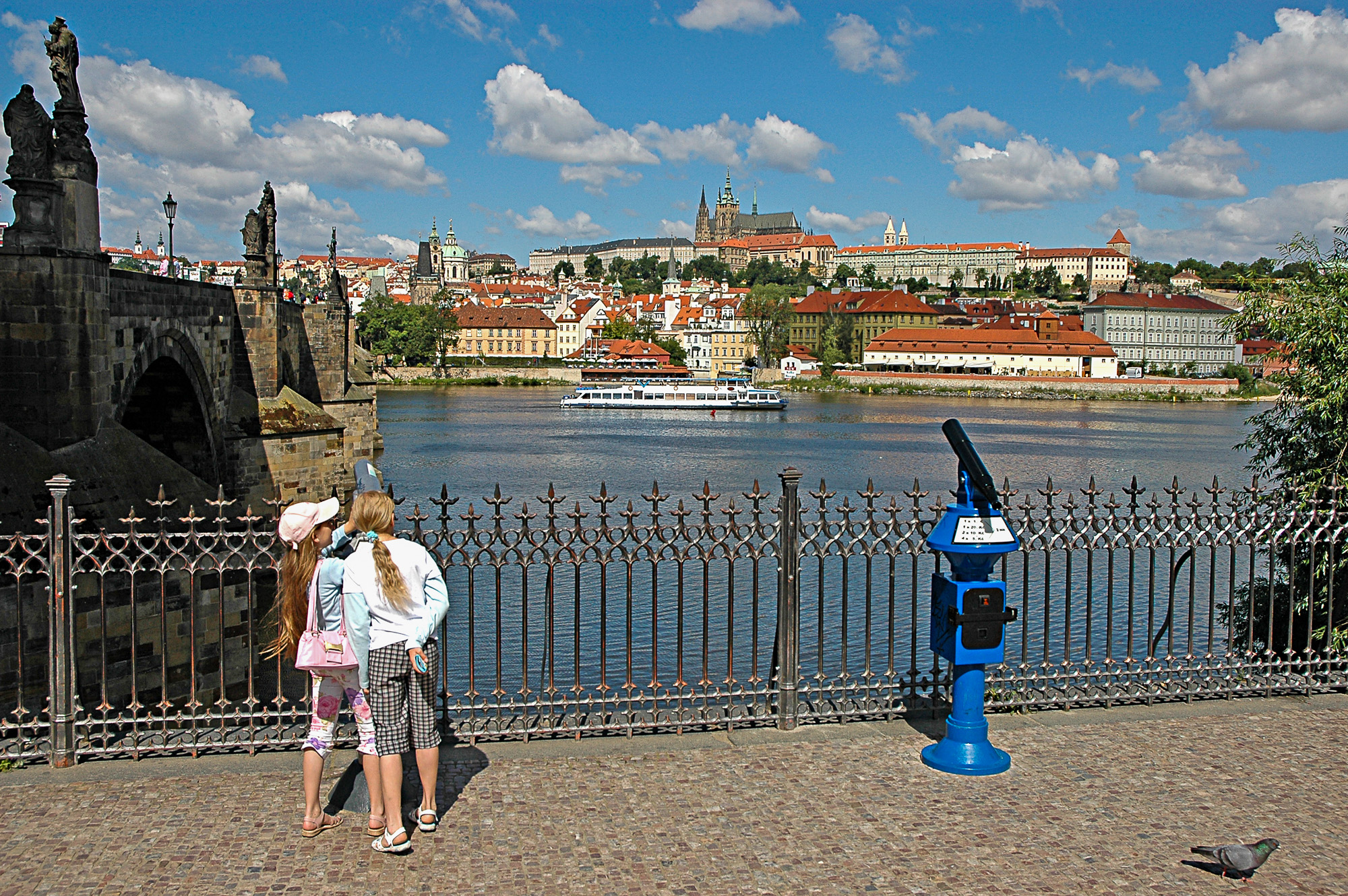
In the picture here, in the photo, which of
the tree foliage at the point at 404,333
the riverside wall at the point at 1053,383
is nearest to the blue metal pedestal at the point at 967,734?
the riverside wall at the point at 1053,383

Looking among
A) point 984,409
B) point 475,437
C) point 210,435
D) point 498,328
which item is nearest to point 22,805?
point 210,435

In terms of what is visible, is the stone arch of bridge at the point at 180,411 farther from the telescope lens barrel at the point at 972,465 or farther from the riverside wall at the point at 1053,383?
the riverside wall at the point at 1053,383

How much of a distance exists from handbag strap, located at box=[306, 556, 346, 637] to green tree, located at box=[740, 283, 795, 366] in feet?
406

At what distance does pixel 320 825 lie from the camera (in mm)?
5266

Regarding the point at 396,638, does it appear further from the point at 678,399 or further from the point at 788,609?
the point at 678,399

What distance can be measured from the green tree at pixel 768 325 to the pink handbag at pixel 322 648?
124 m

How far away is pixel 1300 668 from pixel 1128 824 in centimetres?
337

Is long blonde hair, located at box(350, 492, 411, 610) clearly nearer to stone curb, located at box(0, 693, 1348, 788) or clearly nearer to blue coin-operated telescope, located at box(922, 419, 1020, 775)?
stone curb, located at box(0, 693, 1348, 788)

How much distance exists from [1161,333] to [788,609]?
14584cm

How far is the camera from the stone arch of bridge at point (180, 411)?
858 inches

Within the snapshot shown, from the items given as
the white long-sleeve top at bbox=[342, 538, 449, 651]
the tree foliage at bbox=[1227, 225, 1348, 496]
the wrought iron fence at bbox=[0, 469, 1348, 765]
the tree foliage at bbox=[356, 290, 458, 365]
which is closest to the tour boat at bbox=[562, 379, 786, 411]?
the tree foliage at bbox=[356, 290, 458, 365]

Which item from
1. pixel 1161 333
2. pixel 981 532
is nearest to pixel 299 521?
pixel 981 532

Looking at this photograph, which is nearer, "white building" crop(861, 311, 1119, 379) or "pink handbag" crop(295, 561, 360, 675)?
"pink handbag" crop(295, 561, 360, 675)

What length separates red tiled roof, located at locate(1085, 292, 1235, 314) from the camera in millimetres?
138750
